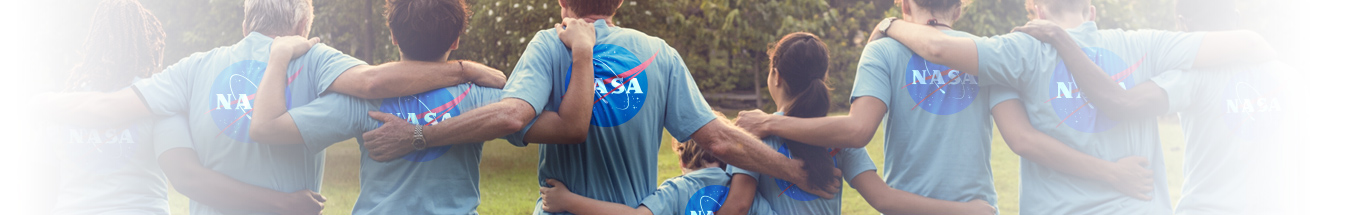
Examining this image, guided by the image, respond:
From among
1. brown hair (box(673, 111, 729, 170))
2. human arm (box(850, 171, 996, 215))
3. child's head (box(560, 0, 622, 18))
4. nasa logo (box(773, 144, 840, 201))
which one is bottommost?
human arm (box(850, 171, 996, 215))

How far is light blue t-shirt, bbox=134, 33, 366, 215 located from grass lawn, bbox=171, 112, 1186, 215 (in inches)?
77.6

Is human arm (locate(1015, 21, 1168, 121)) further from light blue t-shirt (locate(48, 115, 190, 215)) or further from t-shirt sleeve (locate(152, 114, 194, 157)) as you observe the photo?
light blue t-shirt (locate(48, 115, 190, 215))

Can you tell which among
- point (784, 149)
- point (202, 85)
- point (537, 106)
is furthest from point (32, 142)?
point (784, 149)

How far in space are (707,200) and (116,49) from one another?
11.6ft

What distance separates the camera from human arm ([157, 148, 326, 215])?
4.66 meters

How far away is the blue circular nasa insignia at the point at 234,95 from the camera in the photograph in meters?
4.70

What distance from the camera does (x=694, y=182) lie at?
4.84 meters

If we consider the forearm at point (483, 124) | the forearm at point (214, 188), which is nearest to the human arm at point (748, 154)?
the forearm at point (483, 124)

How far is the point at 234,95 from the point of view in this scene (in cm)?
475

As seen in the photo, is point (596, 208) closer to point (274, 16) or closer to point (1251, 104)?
point (274, 16)

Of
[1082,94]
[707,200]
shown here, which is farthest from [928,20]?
[707,200]

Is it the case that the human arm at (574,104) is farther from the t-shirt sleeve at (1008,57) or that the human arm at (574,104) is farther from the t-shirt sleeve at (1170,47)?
the t-shirt sleeve at (1170,47)

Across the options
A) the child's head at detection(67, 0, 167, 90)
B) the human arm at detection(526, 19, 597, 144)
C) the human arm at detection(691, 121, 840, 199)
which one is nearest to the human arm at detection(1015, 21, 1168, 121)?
the human arm at detection(691, 121, 840, 199)

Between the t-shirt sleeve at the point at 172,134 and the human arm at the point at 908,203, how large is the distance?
383 centimetres
